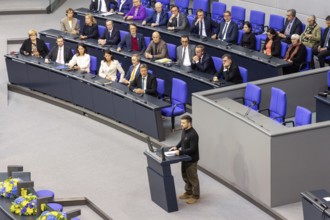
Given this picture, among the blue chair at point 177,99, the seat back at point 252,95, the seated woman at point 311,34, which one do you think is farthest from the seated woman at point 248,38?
the seat back at point 252,95

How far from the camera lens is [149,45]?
16.8m

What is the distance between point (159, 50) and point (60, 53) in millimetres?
1981

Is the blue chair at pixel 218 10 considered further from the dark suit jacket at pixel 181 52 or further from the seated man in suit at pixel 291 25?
the dark suit jacket at pixel 181 52

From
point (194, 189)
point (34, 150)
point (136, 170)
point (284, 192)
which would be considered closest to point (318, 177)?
point (284, 192)

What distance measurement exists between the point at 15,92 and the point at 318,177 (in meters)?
7.52

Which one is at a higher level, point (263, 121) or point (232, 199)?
point (263, 121)

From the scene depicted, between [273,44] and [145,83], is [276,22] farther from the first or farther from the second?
[145,83]

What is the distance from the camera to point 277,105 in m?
13.6

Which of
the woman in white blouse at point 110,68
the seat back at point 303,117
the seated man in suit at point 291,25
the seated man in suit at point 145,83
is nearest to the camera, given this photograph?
the seat back at point 303,117

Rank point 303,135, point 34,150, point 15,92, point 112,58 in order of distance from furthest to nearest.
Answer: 1. point 15,92
2. point 112,58
3. point 34,150
4. point 303,135

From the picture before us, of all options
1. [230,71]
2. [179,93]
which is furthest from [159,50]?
[230,71]

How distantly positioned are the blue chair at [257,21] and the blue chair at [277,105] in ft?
15.4

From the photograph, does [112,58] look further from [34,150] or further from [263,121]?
[263,121]

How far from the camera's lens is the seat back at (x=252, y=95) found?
44.9 ft
